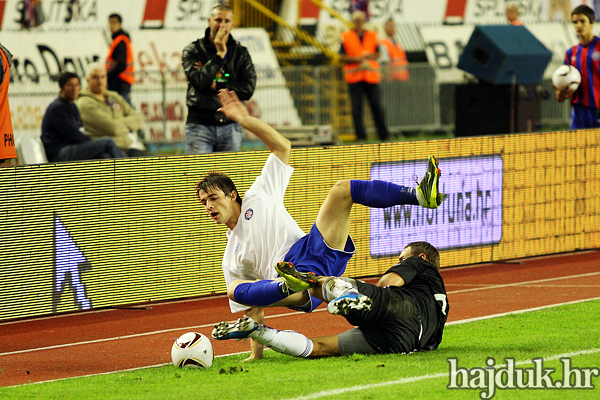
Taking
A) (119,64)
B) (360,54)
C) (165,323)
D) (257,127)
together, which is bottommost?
(165,323)

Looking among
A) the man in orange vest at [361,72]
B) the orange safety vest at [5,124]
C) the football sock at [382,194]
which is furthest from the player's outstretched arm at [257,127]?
the man in orange vest at [361,72]

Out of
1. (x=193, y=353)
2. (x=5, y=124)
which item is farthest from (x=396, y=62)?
(x=193, y=353)

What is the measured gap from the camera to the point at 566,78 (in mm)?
14359

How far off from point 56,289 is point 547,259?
21.3 feet

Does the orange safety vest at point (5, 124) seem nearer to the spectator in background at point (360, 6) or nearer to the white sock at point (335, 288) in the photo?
the white sock at point (335, 288)

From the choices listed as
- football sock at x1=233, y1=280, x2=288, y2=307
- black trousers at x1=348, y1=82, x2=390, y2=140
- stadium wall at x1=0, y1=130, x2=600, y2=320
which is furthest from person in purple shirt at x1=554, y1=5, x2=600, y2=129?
football sock at x1=233, y1=280, x2=288, y2=307

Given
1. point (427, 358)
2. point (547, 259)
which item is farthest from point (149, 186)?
point (547, 259)

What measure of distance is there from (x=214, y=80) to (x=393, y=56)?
13.4m

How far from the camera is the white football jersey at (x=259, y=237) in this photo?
7.40 meters

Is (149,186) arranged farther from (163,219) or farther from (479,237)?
(479,237)

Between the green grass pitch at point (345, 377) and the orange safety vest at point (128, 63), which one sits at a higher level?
the orange safety vest at point (128, 63)

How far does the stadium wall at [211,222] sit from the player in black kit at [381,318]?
3143 millimetres

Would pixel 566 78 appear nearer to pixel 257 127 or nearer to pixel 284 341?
pixel 257 127

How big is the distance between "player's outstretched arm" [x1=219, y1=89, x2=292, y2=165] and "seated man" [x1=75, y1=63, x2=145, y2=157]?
625cm
